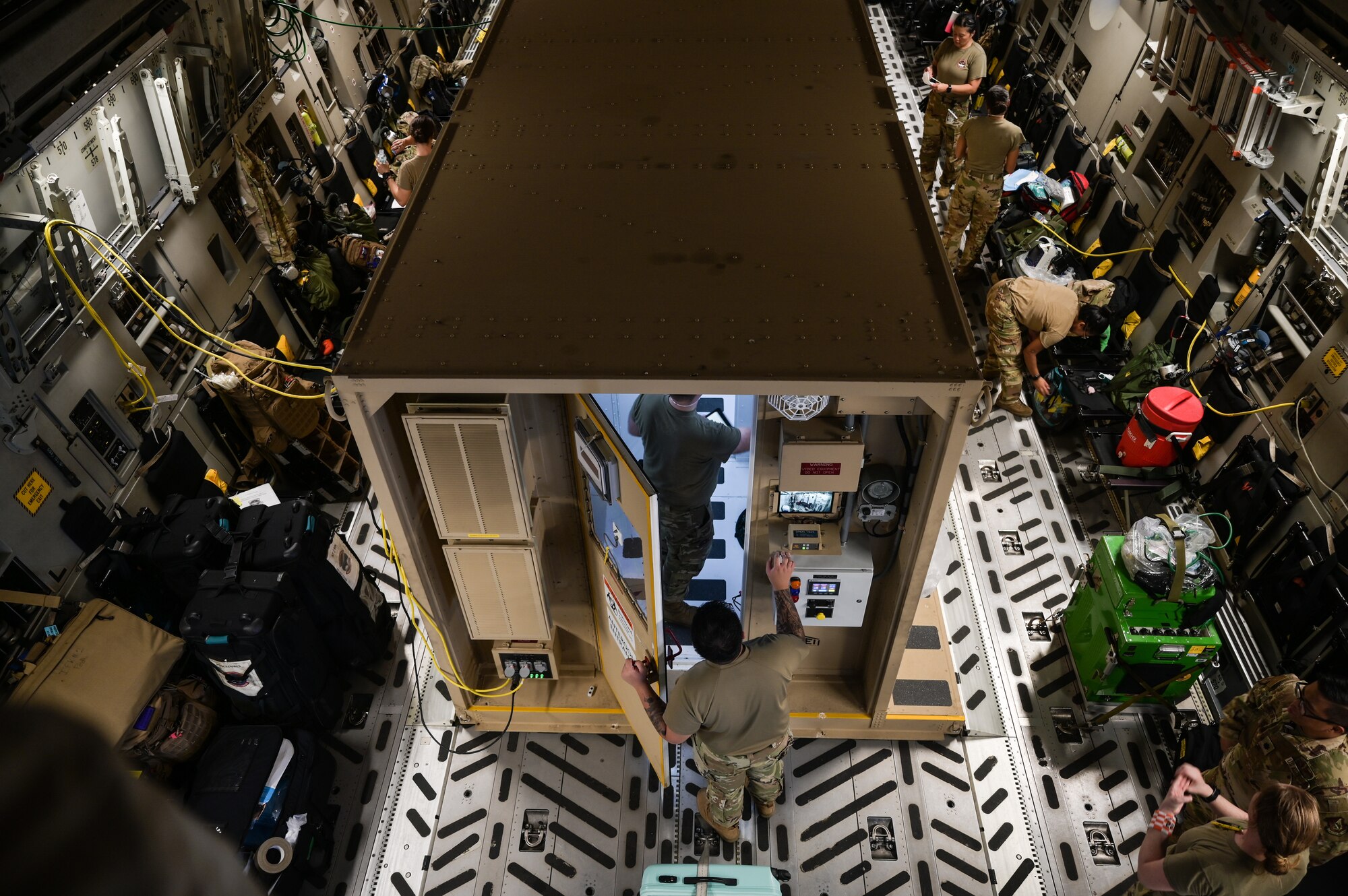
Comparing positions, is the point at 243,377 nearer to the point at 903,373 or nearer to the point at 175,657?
the point at 175,657

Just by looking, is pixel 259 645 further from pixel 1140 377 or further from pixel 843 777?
pixel 1140 377

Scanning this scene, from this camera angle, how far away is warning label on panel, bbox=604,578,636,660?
15.5 feet

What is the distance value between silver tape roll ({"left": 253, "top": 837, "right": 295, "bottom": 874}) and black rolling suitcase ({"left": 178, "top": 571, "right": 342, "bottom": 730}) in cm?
94

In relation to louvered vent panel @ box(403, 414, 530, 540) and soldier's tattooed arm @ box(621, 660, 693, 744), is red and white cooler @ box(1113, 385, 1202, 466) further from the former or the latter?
louvered vent panel @ box(403, 414, 530, 540)

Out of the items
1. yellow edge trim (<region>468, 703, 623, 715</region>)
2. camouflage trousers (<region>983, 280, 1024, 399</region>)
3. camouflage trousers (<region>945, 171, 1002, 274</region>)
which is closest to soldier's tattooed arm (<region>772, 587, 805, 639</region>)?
yellow edge trim (<region>468, 703, 623, 715</region>)

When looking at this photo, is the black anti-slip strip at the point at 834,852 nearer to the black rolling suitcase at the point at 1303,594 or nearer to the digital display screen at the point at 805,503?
the digital display screen at the point at 805,503

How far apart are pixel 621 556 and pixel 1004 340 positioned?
4567 millimetres

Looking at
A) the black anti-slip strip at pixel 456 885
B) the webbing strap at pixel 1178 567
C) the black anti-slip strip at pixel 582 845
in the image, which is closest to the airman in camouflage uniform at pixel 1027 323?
the webbing strap at pixel 1178 567

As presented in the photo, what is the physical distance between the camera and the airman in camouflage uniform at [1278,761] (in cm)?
399

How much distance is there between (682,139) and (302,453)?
4162mm

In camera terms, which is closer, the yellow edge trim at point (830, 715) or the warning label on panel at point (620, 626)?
the warning label on panel at point (620, 626)

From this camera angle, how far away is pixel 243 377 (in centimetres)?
630

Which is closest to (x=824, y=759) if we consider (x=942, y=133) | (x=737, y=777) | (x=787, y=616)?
(x=737, y=777)

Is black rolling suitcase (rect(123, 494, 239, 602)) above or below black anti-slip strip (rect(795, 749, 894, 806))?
above
